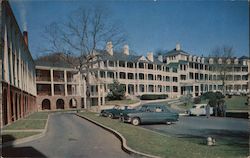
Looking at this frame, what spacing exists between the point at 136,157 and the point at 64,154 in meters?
1.90

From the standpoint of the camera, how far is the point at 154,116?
48.9 feet

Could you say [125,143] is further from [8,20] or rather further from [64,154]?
[8,20]

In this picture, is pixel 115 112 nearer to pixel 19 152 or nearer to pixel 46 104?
pixel 19 152

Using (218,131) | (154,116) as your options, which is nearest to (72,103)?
(154,116)

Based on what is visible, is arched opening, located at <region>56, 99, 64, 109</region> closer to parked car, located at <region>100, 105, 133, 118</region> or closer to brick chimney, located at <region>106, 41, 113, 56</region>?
brick chimney, located at <region>106, 41, 113, 56</region>

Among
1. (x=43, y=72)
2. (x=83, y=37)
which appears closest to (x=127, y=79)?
(x=83, y=37)

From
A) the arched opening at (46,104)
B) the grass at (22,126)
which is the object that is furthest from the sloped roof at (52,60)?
the grass at (22,126)

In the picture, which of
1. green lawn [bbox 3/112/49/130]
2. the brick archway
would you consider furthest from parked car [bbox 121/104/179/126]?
the brick archway

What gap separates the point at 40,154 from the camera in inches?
283

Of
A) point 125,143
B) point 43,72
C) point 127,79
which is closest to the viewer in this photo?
point 125,143

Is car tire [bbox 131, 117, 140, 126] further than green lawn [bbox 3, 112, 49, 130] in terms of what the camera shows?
Yes

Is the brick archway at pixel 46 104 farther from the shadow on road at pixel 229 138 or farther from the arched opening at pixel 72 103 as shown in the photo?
the shadow on road at pixel 229 138

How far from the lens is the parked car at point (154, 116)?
48.6ft

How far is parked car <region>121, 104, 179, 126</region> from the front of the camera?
14815 mm
